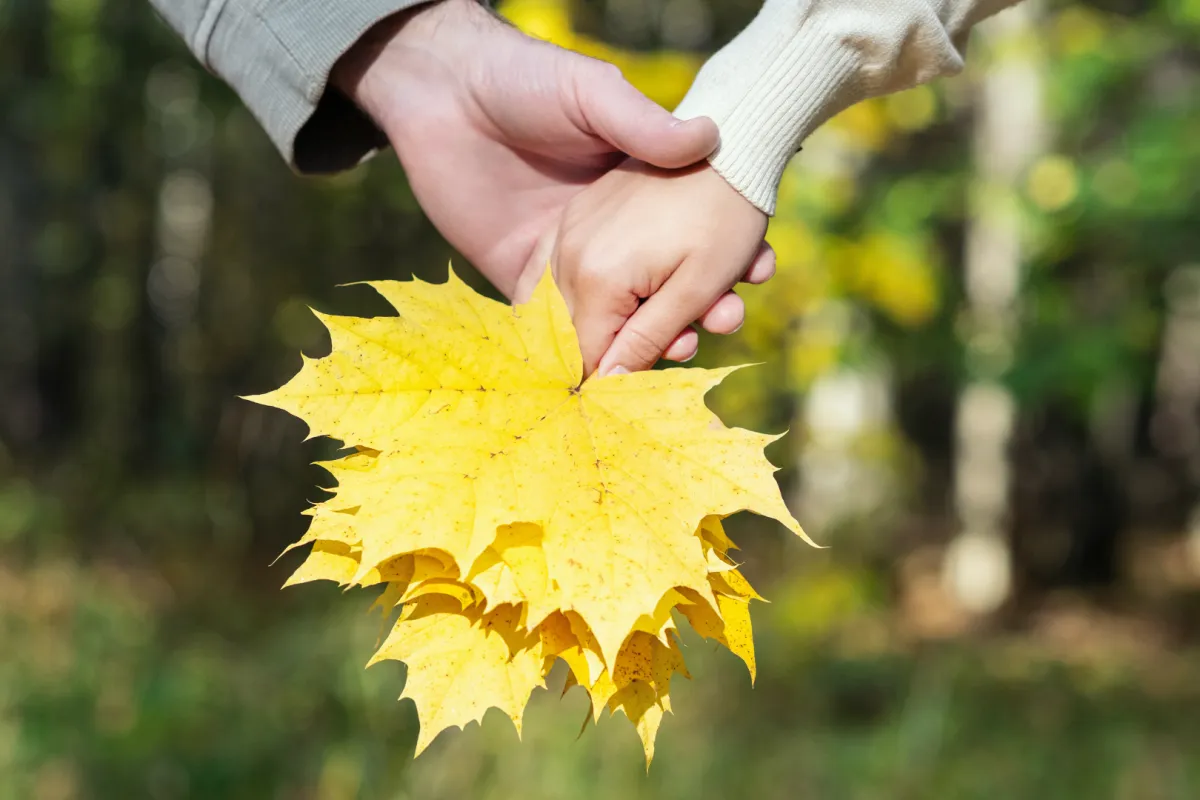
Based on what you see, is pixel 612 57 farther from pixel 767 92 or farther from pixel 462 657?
pixel 462 657

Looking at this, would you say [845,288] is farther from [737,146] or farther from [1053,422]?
[1053,422]

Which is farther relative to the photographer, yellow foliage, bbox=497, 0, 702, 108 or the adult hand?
yellow foliage, bbox=497, 0, 702, 108

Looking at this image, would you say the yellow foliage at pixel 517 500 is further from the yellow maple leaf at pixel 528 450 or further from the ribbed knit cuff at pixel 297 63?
the ribbed knit cuff at pixel 297 63

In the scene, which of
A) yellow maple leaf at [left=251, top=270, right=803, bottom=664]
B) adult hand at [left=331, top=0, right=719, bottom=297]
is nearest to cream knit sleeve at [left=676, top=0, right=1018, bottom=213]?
adult hand at [left=331, top=0, right=719, bottom=297]

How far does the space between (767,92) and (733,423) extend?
3.55m

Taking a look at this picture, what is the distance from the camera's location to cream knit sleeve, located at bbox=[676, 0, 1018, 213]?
3.82 ft

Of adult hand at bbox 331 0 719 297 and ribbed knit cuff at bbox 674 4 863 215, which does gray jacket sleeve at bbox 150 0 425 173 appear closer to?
adult hand at bbox 331 0 719 297

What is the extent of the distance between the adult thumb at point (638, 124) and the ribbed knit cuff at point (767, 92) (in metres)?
0.04

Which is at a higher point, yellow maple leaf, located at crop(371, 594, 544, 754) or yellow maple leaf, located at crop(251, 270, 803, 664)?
yellow maple leaf, located at crop(251, 270, 803, 664)

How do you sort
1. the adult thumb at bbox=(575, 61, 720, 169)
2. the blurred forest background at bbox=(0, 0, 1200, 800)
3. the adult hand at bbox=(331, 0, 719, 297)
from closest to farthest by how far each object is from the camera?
the adult thumb at bbox=(575, 61, 720, 169), the adult hand at bbox=(331, 0, 719, 297), the blurred forest background at bbox=(0, 0, 1200, 800)

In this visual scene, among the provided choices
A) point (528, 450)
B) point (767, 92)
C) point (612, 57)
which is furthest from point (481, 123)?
point (612, 57)

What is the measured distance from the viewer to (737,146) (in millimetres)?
1156

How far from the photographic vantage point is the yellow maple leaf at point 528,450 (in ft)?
2.90

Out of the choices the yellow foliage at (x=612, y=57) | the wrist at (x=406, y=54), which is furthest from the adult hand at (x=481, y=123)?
the yellow foliage at (x=612, y=57)
